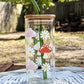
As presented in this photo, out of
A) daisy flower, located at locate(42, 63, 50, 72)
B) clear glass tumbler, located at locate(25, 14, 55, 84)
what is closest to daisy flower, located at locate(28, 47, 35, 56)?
clear glass tumbler, located at locate(25, 14, 55, 84)

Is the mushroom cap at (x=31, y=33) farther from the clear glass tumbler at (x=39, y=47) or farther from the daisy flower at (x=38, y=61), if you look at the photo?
the daisy flower at (x=38, y=61)

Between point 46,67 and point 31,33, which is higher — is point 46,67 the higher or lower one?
the lower one

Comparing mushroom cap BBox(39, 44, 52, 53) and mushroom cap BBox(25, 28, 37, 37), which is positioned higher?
mushroom cap BBox(25, 28, 37, 37)

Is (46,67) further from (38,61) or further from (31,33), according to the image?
(31,33)

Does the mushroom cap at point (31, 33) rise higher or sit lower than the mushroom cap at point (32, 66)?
higher

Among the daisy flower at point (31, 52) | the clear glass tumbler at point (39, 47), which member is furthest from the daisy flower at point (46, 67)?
the daisy flower at point (31, 52)

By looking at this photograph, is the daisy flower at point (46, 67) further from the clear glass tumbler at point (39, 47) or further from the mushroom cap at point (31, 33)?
the mushroom cap at point (31, 33)

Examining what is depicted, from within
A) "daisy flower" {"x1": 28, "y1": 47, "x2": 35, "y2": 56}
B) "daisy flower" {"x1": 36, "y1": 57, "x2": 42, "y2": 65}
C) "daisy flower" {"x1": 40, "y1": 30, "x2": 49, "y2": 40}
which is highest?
"daisy flower" {"x1": 40, "y1": 30, "x2": 49, "y2": 40}

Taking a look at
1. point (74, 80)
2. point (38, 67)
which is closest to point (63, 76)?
point (74, 80)

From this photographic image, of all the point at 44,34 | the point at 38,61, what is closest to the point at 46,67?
the point at 38,61

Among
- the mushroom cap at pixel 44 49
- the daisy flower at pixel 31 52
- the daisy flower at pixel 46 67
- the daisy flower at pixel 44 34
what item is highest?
the daisy flower at pixel 44 34

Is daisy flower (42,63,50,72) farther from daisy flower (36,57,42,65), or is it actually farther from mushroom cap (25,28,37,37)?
mushroom cap (25,28,37,37)

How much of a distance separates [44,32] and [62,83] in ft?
1.05

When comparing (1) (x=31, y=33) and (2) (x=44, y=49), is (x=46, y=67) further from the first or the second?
(1) (x=31, y=33)
